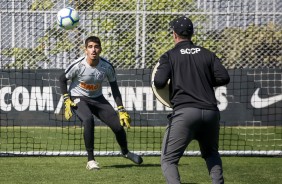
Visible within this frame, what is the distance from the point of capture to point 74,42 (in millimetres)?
17344

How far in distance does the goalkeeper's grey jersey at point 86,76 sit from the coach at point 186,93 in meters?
3.65

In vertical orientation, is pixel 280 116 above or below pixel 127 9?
below

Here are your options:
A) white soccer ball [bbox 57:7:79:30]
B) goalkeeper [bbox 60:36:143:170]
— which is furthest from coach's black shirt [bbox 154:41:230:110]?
white soccer ball [bbox 57:7:79:30]

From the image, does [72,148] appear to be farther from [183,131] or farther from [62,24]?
[183,131]

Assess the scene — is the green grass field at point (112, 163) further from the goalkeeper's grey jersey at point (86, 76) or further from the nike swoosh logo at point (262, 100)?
the nike swoosh logo at point (262, 100)

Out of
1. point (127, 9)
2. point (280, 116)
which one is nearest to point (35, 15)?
point (127, 9)

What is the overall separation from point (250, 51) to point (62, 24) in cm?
790

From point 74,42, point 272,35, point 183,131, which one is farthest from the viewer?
point 272,35

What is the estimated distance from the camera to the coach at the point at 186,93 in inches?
308

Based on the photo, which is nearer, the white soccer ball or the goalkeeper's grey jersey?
the goalkeeper's grey jersey

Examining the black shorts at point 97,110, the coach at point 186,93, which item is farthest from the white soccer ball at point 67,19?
the coach at point 186,93

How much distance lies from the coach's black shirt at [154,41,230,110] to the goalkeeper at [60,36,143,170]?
11.3ft

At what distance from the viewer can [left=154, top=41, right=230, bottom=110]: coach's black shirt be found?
7848 mm

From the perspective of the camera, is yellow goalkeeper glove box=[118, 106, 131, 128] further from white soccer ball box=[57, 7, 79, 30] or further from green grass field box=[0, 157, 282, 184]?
white soccer ball box=[57, 7, 79, 30]
